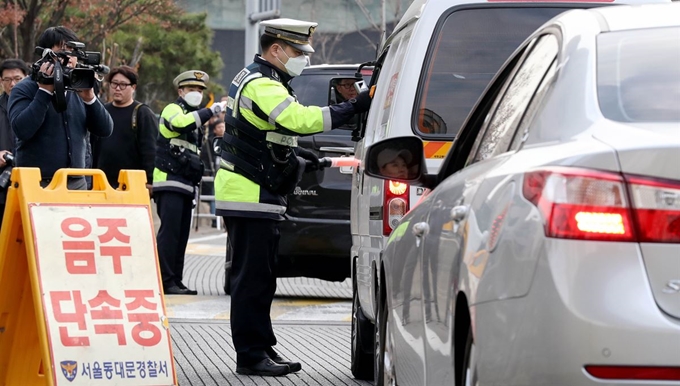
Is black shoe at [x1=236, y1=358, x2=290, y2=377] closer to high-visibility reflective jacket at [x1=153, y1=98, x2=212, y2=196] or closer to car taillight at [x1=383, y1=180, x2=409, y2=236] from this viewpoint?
car taillight at [x1=383, y1=180, x2=409, y2=236]

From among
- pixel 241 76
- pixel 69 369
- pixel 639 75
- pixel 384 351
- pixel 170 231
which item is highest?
pixel 639 75

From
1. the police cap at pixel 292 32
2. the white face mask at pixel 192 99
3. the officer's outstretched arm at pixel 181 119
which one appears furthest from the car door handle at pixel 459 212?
the white face mask at pixel 192 99

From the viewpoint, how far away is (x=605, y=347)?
9.83ft

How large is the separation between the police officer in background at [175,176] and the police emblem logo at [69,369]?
693cm

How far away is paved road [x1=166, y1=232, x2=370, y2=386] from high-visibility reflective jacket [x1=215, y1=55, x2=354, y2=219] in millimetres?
915

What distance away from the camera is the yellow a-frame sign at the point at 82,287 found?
6.05 metres

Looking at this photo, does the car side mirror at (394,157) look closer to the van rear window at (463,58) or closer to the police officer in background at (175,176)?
the van rear window at (463,58)

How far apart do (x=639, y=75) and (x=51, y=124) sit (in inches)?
211

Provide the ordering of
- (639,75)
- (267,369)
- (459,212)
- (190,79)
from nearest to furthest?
(639,75) < (459,212) < (267,369) < (190,79)

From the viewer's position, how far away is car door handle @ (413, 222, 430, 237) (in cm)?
451

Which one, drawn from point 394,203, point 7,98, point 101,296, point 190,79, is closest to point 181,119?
point 190,79

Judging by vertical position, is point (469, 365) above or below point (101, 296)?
above

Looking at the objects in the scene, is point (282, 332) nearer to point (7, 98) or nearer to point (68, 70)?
point (7, 98)

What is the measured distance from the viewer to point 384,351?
583 cm
